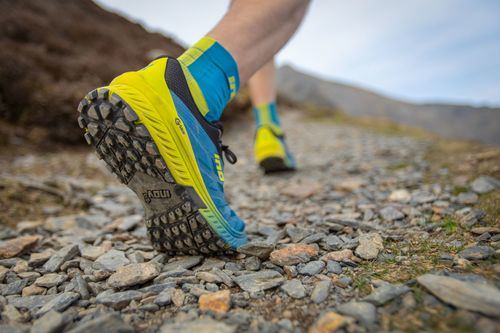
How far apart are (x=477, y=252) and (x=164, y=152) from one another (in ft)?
3.65

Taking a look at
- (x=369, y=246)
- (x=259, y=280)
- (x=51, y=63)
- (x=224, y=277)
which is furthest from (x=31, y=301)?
(x=51, y=63)

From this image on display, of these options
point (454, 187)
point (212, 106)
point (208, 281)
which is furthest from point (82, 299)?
point (454, 187)

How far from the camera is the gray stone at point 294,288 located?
93 cm

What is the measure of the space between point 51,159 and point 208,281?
12.9 feet

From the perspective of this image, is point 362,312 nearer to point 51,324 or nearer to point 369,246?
→ point 369,246

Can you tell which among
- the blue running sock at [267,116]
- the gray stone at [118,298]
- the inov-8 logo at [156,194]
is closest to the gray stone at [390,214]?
the inov-8 logo at [156,194]

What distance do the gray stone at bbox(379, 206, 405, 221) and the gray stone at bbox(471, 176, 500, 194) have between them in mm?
548

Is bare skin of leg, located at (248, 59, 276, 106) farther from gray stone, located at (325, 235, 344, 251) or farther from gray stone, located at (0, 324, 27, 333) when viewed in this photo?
gray stone, located at (0, 324, 27, 333)

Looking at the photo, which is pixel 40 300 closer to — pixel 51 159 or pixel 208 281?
pixel 208 281

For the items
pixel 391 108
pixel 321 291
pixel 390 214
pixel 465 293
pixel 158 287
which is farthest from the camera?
pixel 391 108

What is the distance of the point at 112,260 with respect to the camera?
4.23 feet

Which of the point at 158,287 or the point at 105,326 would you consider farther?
the point at 158,287

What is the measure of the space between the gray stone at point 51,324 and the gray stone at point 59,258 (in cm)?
48

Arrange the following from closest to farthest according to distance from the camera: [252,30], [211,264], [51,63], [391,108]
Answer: [211,264] < [252,30] < [51,63] < [391,108]
